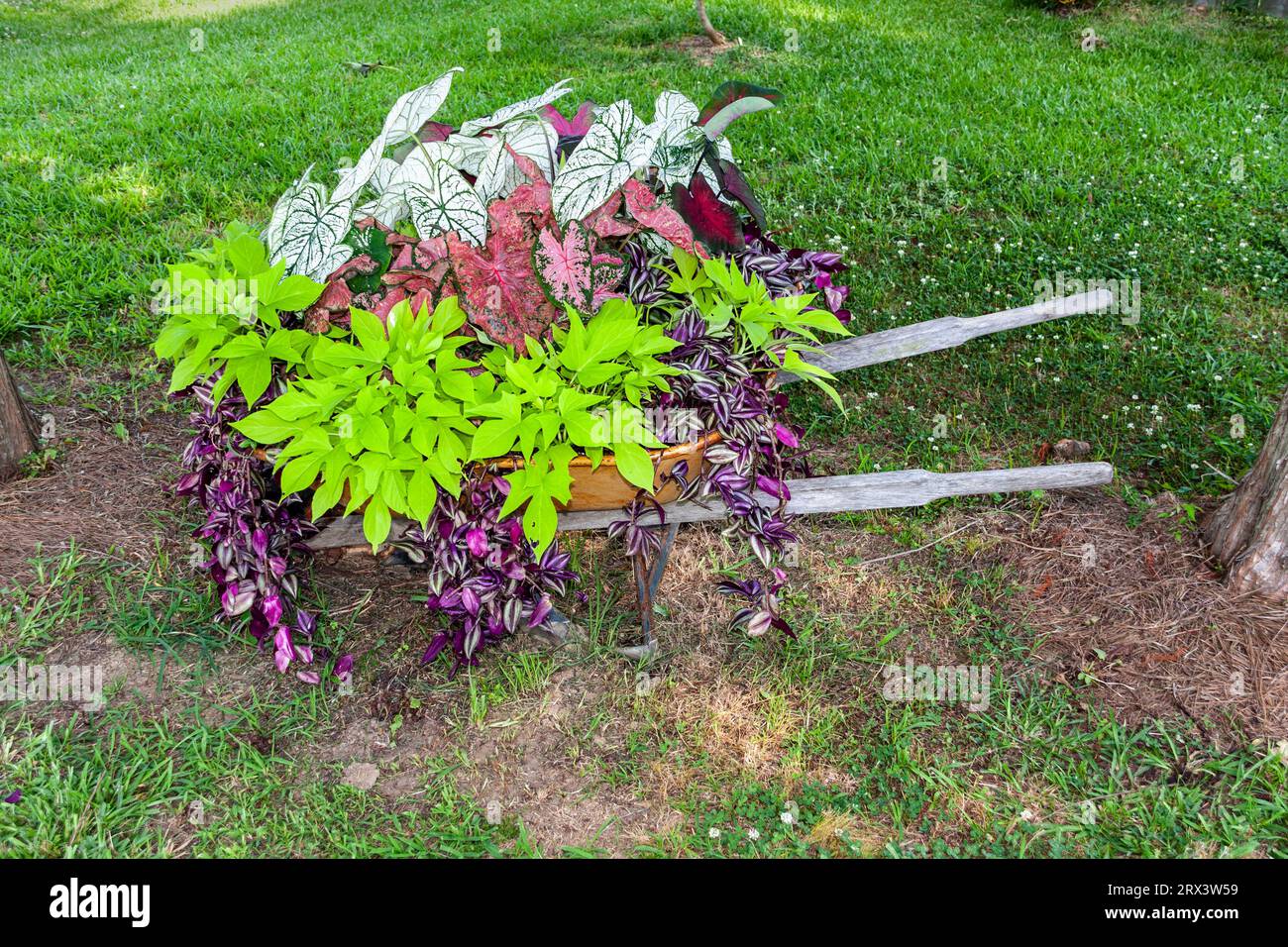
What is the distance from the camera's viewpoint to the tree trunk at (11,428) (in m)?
3.02

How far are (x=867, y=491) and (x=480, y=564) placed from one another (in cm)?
112

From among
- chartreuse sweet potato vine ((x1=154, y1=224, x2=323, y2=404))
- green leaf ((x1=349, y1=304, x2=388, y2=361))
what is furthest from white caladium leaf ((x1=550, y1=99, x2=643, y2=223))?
chartreuse sweet potato vine ((x1=154, y1=224, x2=323, y2=404))

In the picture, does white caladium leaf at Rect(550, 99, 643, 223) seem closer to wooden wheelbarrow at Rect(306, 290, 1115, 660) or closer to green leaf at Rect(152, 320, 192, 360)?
wooden wheelbarrow at Rect(306, 290, 1115, 660)

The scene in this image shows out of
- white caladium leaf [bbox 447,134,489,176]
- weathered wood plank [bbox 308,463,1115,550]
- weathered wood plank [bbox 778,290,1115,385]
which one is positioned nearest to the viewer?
weathered wood plank [bbox 308,463,1115,550]

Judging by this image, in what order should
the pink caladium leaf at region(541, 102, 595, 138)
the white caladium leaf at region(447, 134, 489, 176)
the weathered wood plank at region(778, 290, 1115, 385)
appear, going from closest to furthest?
the white caladium leaf at region(447, 134, 489, 176), the pink caladium leaf at region(541, 102, 595, 138), the weathered wood plank at region(778, 290, 1115, 385)

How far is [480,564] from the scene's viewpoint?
2375mm

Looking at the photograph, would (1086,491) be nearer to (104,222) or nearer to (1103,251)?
(1103,251)

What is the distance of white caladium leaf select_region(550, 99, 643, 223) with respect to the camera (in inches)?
94.7

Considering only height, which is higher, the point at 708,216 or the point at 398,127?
the point at 398,127

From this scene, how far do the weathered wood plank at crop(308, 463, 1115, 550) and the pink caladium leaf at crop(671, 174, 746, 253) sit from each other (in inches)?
26.7

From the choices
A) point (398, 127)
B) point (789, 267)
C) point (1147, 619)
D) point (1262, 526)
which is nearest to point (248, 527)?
point (398, 127)

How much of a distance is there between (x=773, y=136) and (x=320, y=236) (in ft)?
11.5

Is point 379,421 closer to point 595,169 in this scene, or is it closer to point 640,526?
point 640,526
